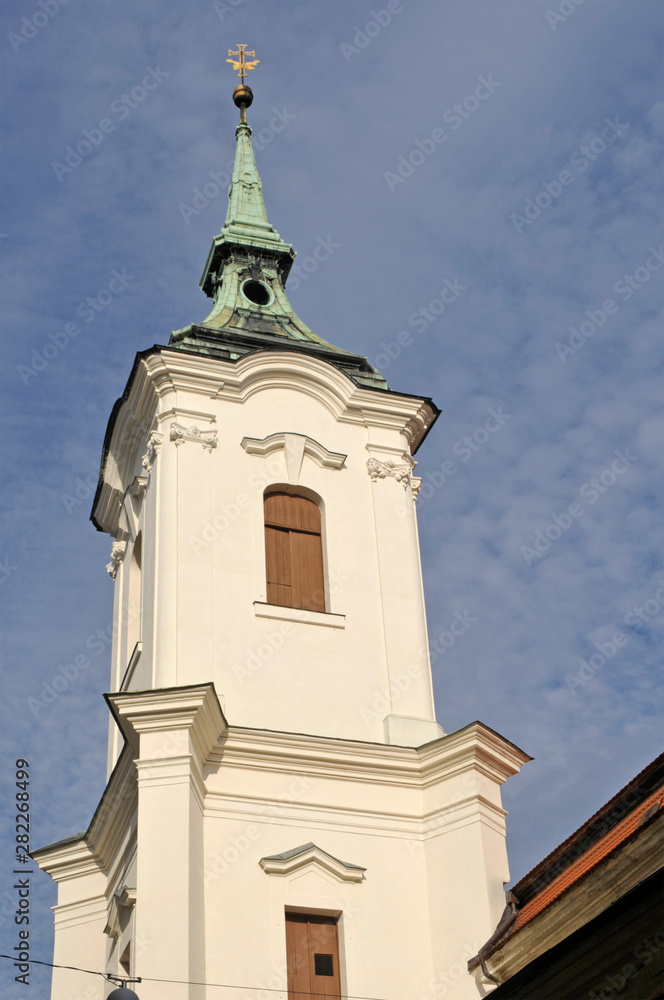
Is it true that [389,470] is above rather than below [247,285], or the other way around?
below

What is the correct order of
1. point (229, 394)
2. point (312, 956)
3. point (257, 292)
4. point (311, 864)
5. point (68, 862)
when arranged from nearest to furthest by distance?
point (312, 956) < point (311, 864) < point (68, 862) < point (229, 394) < point (257, 292)

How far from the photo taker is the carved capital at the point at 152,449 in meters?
21.6

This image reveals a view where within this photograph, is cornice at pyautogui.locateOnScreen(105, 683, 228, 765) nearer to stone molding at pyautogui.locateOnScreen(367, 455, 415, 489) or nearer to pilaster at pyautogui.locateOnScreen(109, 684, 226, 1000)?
pilaster at pyautogui.locateOnScreen(109, 684, 226, 1000)

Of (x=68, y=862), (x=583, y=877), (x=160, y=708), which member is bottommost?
(x=583, y=877)

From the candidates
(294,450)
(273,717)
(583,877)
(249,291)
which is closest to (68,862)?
(273,717)

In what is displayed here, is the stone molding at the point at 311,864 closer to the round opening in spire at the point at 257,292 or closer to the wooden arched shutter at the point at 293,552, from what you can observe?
the wooden arched shutter at the point at 293,552

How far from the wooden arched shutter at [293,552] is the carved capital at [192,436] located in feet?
3.62

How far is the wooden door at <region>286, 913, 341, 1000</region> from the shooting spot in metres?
17.1

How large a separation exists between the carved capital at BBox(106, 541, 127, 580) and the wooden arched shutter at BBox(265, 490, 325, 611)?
3.34 m

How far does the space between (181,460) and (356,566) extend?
284 centimetres

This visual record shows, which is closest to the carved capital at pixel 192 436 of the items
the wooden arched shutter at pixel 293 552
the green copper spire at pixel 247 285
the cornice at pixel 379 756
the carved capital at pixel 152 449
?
the carved capital at pixel 152 449

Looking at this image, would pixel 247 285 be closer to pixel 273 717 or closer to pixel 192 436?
pixel 192 436

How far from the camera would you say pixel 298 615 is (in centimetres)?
2031

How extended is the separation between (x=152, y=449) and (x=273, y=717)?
4.65m
